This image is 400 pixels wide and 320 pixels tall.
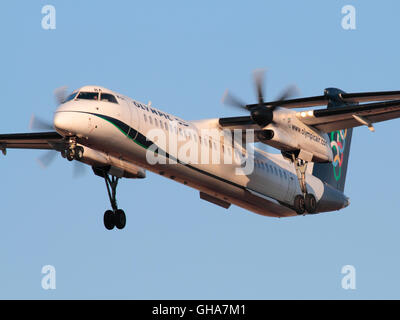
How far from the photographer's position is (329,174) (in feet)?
97.3

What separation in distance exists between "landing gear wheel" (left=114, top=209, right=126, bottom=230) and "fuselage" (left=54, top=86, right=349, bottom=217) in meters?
2.60

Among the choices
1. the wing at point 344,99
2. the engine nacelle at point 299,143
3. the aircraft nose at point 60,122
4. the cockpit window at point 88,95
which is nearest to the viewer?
the aircraft nose at point 60,122

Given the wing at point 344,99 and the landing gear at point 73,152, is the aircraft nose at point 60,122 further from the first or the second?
the wing at point 344,99

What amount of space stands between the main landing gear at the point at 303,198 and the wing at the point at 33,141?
766 cm

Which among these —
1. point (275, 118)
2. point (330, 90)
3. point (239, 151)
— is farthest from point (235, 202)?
point (330, 90)

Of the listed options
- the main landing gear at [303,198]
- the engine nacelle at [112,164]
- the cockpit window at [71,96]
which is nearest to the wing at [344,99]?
the main landing gear at [303,198]

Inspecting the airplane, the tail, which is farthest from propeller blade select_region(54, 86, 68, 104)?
the tail

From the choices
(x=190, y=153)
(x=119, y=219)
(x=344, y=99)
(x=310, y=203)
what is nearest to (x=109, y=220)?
(x=119, y=219)

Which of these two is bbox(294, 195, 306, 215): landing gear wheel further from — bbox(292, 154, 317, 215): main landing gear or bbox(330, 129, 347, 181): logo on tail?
bbox(330, 129, 347, 181): logo on tail

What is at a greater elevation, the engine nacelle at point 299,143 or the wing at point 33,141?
the wing at point 33,141

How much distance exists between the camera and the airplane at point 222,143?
2239cm

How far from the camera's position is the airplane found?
22.4 metres

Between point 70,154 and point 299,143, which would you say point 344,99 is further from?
point 70,154

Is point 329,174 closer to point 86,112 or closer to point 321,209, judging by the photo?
point 321,209
